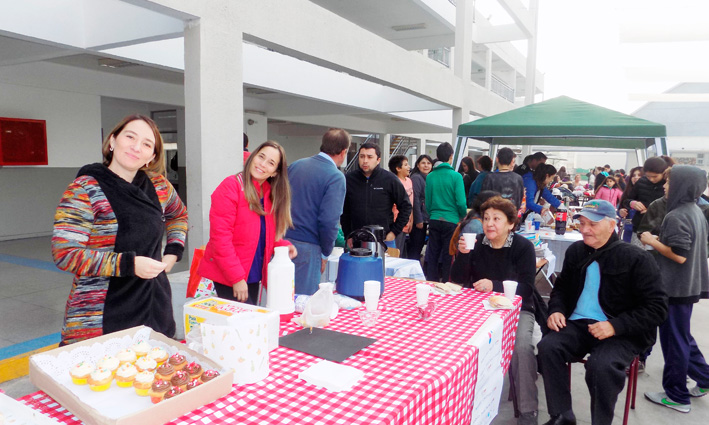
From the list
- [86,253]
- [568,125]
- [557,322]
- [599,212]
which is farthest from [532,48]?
[86,253]

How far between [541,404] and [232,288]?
204cm

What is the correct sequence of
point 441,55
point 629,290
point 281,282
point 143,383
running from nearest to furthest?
1. point 143,383
2. point 281,282
3. point 629,290
4. point 441,55

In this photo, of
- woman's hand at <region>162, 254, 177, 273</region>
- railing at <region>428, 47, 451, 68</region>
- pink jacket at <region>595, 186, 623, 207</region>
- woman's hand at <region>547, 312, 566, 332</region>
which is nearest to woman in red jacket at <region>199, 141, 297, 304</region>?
woman's hand at <region>162, 254, 177, 273</region>

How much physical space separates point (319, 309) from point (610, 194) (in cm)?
881

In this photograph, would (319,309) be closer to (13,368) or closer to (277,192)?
(277,192)

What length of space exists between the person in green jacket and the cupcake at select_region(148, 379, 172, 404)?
13.4ft

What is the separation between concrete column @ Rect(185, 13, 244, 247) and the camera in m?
3.37

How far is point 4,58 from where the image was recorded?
5.87 meters

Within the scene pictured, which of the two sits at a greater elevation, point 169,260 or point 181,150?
point 181,150

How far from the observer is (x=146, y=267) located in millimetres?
1606

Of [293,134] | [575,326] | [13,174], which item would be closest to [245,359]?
[575,326]

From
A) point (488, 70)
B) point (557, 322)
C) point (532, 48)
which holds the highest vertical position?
point (488, 70)

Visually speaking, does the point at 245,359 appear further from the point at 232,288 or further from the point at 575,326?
the point at 575,326

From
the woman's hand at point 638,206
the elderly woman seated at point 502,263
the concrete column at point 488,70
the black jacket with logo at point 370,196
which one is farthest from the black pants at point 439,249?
the concrete column at point 488,70
